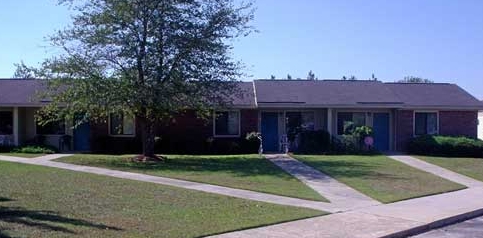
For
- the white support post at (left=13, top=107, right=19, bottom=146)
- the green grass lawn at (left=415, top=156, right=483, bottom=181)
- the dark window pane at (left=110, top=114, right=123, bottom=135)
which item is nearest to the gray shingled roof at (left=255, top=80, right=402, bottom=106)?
the green grass lawn at (left=415, top=156, right=483, bottom=181)

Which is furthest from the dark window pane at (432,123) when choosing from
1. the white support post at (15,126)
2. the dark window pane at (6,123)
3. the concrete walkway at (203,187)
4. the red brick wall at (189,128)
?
the dark window pane at (6,123)

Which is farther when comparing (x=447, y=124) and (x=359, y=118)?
(x=447, y=124)

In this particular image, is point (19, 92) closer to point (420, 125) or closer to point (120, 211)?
point (420, 125)

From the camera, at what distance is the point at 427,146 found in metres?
30.8

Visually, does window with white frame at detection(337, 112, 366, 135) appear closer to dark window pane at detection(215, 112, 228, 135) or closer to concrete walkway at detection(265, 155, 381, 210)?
dark window pane at detection(215, 112, 228, 135)

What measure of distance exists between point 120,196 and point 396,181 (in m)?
8.97

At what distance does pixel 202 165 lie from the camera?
24.2 m

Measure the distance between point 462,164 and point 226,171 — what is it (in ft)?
34.6

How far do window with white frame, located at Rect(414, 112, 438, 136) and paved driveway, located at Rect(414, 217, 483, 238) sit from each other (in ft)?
69.6

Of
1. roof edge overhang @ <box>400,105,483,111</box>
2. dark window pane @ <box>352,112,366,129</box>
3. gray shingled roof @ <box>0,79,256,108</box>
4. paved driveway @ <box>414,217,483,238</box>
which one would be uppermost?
gray shingled roof @ <box>0,79,256,108</box>

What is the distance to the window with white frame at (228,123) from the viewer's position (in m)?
32.6

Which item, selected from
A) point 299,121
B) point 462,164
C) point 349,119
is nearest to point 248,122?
point 299,121

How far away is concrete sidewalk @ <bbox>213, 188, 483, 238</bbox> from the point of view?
10.8 meters

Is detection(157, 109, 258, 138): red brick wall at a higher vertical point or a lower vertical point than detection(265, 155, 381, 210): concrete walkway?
higher
